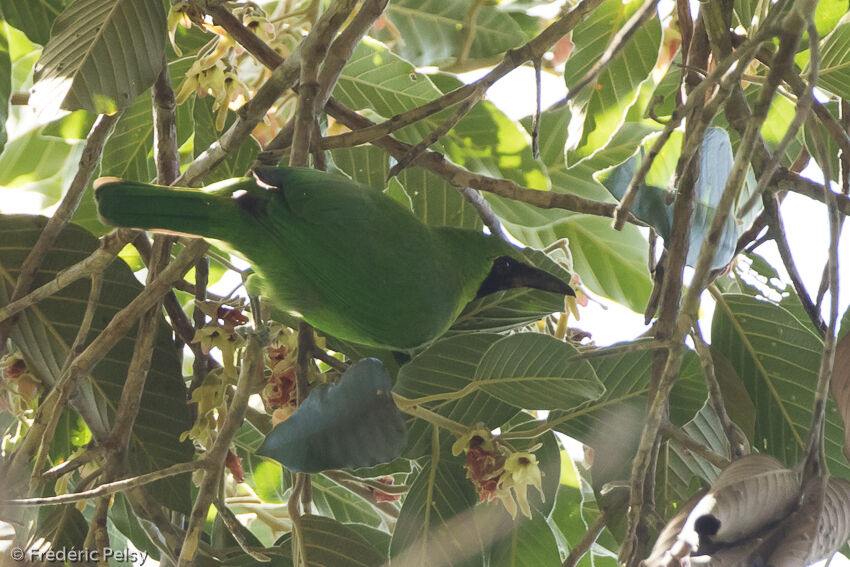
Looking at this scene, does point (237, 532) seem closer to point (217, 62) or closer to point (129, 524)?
point (129, 524)

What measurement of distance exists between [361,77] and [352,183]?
2.28 ft

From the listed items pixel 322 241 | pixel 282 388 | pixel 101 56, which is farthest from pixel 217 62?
pixel 282 388

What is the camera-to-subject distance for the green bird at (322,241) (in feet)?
4.15

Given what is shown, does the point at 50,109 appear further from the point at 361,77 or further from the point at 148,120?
the point at 361,77

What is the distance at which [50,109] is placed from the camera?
4.60ft

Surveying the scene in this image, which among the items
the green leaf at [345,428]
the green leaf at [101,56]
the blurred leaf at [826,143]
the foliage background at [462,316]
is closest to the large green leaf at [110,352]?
the foliage background at [462,316]

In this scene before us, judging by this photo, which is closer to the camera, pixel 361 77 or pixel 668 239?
pixel 668 239

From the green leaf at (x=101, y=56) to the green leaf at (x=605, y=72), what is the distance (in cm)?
81

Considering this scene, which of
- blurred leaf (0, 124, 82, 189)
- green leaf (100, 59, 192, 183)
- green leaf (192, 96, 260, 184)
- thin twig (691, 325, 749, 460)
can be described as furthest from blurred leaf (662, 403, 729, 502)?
blurred leaf (0, 124, 82, 189)

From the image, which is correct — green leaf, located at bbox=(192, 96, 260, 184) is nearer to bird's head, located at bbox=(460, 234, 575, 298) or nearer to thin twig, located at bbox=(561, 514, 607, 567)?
bird's head, located at bbox=(460, 234, 575, 298)

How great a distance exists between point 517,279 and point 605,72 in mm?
514

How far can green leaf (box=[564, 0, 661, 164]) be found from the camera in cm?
170

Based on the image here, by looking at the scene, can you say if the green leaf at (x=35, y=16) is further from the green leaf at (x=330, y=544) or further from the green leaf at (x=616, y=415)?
the green leaf at (x=616, y=415)

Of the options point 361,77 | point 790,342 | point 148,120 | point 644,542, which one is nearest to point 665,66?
point 361,77
